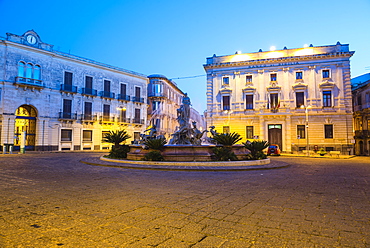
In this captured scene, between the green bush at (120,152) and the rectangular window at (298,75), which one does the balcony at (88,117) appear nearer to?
the green bush at (120,152)

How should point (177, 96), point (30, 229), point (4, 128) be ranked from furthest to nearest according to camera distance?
point (177, 96)
point (4, 128)
point (30, 229)

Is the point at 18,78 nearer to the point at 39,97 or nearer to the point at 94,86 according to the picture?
the point at 39,97

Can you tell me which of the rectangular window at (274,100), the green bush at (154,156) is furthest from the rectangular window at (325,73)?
the green bush at (154,156)

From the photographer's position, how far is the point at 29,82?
88.9 ft

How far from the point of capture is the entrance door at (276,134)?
29209mm

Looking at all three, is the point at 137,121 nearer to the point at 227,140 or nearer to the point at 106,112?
the point at 106,112

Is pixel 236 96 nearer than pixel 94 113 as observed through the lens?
Yes

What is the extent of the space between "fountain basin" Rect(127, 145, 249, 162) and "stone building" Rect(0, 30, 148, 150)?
53.2 feet

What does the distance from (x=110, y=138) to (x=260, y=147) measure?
30.2ft

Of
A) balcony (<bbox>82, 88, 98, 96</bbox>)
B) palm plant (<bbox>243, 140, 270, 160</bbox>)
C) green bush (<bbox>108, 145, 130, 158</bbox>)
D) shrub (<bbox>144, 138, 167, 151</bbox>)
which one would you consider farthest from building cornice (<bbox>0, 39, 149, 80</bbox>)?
palm plant (<bbox>243, 140, 270, 160</bbox>)

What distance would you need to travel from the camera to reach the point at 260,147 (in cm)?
1407

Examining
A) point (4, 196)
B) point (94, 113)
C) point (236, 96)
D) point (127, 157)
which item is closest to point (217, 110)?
point (236, 96)

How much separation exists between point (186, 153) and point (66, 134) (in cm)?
2274

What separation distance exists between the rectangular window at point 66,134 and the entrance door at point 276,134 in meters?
24.2
